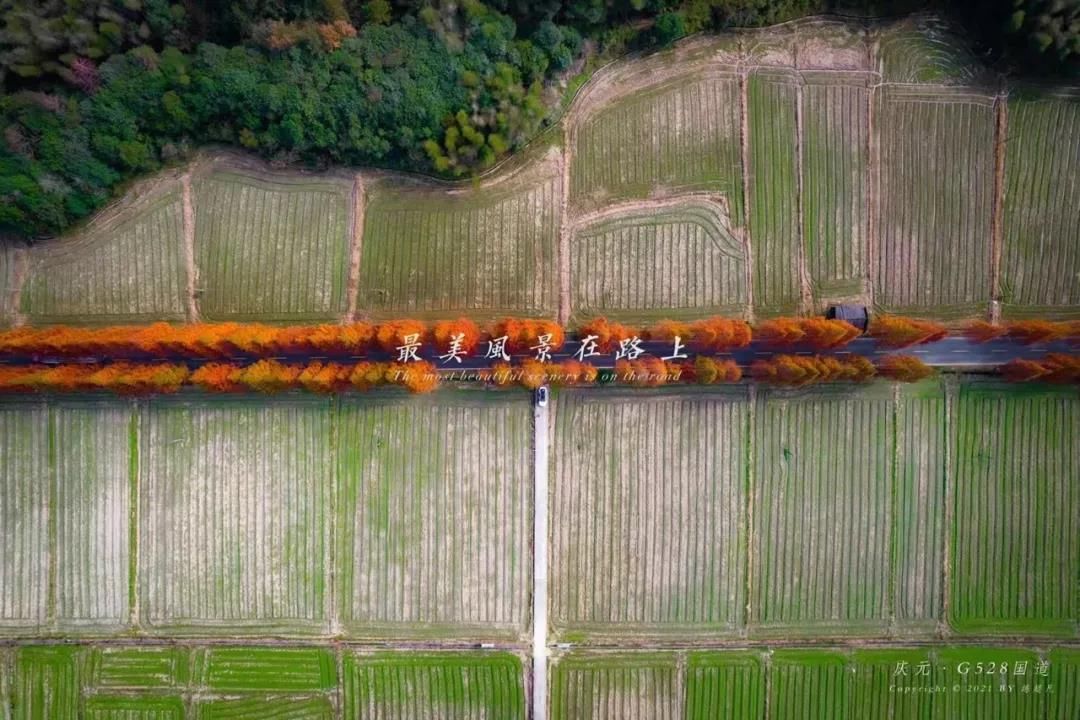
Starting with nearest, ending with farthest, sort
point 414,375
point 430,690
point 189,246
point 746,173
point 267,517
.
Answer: point 414,375, point 430,690, point 267,517, point 189,246, point 746,173

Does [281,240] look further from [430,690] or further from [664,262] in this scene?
[430,690]

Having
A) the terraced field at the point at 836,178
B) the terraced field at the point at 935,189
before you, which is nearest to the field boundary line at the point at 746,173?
the terraced field at the point at 836,178

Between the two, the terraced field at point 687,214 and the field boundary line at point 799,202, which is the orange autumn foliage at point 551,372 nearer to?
the terraced field at point 687,214

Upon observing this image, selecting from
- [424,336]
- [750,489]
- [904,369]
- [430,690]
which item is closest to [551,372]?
[424,336]

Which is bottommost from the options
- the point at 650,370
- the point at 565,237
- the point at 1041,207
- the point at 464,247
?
the point at 650,370

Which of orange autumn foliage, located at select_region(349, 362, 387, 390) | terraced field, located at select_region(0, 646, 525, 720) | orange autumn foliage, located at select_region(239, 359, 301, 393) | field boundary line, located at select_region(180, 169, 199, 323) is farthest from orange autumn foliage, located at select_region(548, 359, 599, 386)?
field boundary line, located at select_region(180, 169, 199, 323)

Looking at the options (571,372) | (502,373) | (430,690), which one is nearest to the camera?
(571,372)

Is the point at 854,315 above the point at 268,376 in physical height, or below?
above

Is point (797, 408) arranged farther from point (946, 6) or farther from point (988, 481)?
point (946, 6)
